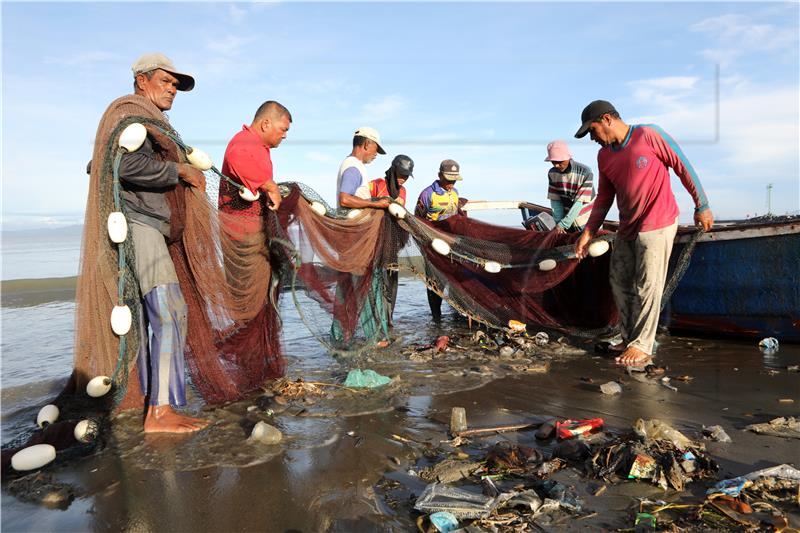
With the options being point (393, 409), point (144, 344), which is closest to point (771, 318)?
point (393, 409)

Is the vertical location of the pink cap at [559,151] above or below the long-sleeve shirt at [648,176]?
above

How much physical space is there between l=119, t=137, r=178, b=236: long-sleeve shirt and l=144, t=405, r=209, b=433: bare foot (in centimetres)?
118

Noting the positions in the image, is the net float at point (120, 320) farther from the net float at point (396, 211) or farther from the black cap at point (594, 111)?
the black cap at point (594, 111)

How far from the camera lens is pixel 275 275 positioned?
462 cm

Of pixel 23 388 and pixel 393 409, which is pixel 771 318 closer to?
pixel 393 409

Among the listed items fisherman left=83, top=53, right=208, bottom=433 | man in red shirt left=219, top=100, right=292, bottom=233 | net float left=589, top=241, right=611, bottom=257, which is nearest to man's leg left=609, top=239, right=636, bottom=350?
net float left=589, top=241, right=611, bottom=257

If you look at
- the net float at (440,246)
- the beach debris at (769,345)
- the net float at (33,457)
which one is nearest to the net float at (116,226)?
the net float at (33,457)

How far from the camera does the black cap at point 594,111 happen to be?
496cm

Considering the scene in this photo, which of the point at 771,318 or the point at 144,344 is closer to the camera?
the point at 144,344

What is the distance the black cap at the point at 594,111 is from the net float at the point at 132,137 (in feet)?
12.3

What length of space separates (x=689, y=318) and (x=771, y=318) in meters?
0.82

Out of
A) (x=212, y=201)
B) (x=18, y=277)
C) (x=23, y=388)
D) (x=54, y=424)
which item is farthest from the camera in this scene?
(x=18, y=277)

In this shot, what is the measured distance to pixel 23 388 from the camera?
501 cm

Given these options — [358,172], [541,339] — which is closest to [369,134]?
[358,172]
